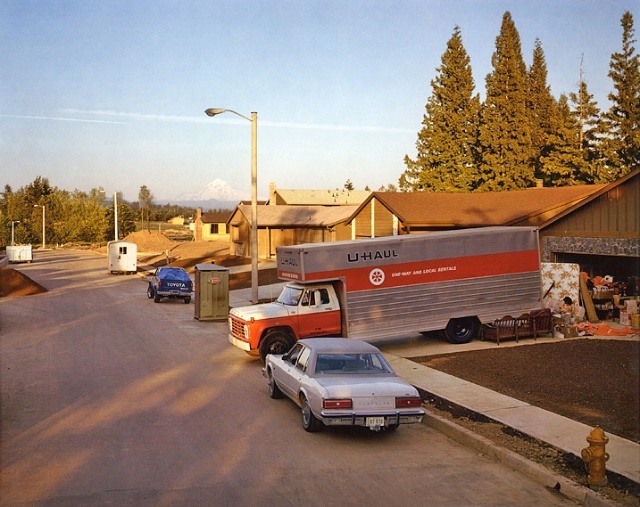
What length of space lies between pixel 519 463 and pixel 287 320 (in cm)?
897

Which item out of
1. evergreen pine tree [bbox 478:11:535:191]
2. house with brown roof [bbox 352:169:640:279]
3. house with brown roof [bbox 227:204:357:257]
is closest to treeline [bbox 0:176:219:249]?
house with brown roof [bbox 227:204:357:257]

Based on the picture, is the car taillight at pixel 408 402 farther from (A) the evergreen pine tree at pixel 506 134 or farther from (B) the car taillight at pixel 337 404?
(A) the evergreen pine tree at pixel 506 134

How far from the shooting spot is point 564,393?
1353 cm

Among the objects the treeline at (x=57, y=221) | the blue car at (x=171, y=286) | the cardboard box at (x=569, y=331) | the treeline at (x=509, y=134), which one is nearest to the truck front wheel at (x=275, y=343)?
the cardboard box at (x=569, y=331)

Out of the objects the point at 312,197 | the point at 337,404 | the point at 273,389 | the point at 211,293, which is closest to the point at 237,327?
the point at 273,389

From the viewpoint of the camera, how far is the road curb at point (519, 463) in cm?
835

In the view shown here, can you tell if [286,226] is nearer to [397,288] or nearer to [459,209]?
[459,209]

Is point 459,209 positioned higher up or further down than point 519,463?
higher up

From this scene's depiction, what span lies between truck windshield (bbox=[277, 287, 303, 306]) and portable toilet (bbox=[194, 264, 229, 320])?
868cm

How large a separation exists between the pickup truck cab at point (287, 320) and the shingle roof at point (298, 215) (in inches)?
1395

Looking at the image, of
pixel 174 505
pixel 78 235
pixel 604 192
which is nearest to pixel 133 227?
pixel 78 235

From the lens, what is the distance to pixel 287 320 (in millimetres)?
17625

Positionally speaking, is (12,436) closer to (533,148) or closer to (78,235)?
(533,148)

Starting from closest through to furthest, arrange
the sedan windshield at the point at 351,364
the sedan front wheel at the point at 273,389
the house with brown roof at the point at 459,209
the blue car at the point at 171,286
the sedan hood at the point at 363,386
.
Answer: the sedan hood at the point at 363,386 < the sedan windshield at the point at 351,364 < the sedan front wheel at the point at 273,389 < the house with brown roof at the point at 459,209 < the blue car at the point at 171,286
